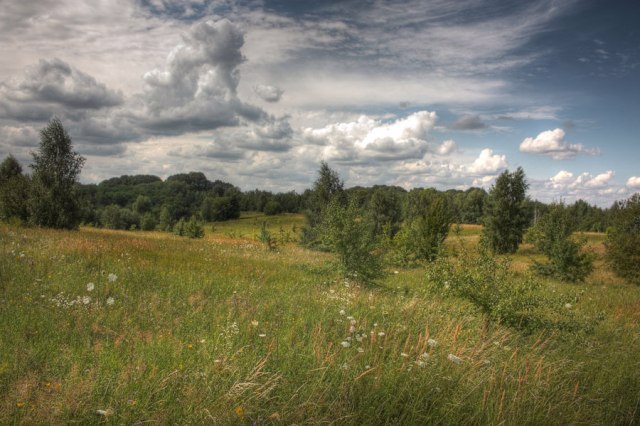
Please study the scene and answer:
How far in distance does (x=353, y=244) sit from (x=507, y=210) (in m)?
40.2

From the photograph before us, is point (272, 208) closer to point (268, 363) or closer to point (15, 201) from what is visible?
point (15, 201)

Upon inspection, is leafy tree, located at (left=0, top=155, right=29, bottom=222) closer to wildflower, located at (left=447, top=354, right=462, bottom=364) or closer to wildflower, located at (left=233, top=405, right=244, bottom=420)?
wildflower, located at (left=233, top=405, right=244, bottom=420)

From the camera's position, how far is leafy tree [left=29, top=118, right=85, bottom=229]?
21188 millimetres

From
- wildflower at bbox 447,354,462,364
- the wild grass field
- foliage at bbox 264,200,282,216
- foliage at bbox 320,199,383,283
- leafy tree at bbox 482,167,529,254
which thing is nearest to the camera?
the wild grass field

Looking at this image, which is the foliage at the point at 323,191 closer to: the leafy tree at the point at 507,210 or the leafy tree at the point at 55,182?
the leafy tree at the point at 55,182

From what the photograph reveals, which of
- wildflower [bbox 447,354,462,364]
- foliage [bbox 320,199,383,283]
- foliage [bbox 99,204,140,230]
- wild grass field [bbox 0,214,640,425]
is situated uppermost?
foliage [bbox 320,199,383,283]

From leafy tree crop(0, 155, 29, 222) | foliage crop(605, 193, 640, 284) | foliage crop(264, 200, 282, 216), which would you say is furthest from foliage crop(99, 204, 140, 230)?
foliage crop(605, 193, 640, 284)

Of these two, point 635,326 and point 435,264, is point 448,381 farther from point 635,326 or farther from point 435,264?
point 635,326

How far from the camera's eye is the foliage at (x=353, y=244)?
1080 cm

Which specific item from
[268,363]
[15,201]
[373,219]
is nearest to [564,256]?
[373,219]

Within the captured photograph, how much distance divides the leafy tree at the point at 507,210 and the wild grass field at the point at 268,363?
131 ft

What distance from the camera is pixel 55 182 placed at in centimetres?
2152

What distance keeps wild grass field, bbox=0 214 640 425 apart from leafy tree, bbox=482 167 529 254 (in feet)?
131

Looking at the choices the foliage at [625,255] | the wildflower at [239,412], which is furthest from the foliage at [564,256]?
the wildflower at [239,412]
